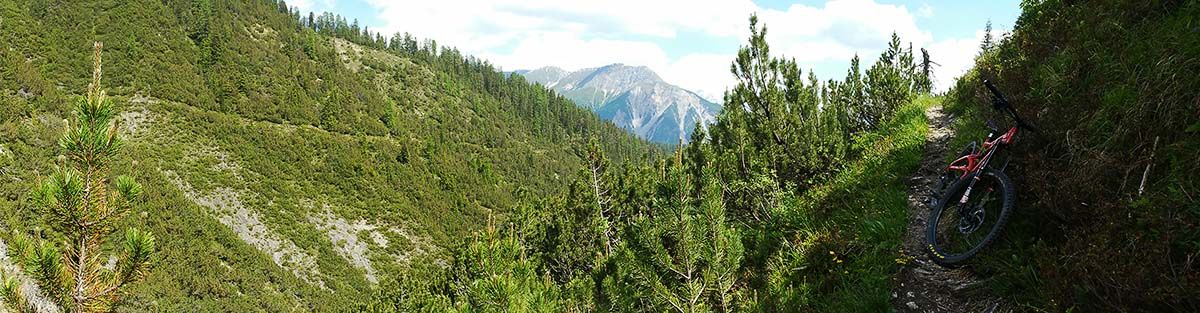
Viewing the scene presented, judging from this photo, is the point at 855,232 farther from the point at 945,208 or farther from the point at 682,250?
the point at 682,250

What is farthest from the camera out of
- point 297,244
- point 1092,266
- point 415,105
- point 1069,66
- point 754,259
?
point 415,105

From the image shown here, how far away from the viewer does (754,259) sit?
6172 millimetres

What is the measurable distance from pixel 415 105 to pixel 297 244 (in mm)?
61392

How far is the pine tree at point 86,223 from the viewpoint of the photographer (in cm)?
329

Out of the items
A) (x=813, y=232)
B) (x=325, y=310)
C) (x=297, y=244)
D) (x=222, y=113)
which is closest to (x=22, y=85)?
(x=222, y=113)

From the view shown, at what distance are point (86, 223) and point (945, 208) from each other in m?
7.08

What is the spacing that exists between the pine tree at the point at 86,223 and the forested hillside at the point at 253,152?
16.6 m

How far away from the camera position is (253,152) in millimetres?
62281

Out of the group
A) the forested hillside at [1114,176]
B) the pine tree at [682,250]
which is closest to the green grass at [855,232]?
the forested hillside at [1114,176]

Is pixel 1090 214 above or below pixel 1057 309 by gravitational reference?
above

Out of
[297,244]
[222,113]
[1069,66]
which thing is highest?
[1069,66]

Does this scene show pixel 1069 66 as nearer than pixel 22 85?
Yes

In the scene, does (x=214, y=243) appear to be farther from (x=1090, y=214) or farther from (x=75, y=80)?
(x=1090, y=214)

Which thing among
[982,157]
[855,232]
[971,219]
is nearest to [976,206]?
[971,219]
